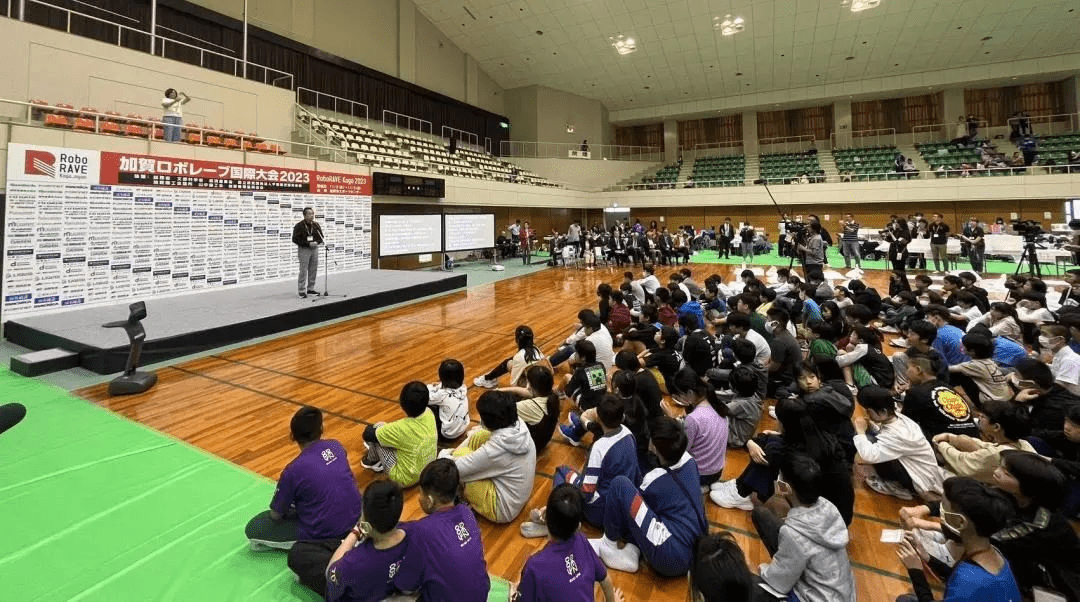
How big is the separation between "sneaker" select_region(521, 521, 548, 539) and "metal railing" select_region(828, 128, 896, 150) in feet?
87.1

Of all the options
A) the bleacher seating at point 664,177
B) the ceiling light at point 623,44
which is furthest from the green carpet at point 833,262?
the ceiling light at point 623,44

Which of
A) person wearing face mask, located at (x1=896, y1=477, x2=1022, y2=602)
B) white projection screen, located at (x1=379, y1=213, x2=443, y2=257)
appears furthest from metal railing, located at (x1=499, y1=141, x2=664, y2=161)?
person wearing face mask, located at (x1=896, y1=477, x2=1022, y2=602)

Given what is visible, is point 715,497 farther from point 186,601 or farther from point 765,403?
point 186,601

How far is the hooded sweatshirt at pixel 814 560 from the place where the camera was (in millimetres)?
1673

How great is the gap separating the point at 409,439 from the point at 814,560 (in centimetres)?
213

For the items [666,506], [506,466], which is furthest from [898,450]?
[506,466]

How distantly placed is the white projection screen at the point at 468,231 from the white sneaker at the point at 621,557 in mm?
12659

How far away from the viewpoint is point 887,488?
2.84m

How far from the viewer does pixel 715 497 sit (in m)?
2.76

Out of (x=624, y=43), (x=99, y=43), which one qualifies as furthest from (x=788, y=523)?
(x=624, y=43)

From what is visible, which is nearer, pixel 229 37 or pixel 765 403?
pixel 765 403

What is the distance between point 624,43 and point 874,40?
355 inches

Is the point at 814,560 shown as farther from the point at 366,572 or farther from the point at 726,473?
the point at 366,572

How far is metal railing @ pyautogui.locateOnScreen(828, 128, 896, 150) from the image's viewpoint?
2198 cm
